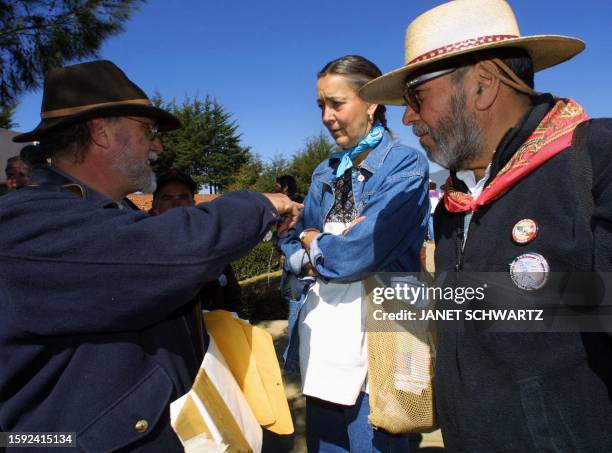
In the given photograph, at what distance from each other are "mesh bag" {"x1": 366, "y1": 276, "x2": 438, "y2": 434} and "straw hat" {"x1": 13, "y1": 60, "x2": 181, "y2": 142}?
137 centimetres

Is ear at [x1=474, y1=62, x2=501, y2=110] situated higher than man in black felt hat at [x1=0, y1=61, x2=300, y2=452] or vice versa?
ear at [x1=474, y1=62, x2=501, y2=110]

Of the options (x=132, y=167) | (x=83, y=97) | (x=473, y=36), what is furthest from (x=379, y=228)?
(x=83, y=97)

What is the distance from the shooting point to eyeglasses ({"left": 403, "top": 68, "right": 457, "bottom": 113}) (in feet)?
5.39

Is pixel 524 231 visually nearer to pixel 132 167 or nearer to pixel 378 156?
pixel 378 156

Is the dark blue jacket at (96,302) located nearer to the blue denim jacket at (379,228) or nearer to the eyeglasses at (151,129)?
the eyeglasses at (151,129)

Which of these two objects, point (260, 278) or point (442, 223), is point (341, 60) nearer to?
point (442, 223)

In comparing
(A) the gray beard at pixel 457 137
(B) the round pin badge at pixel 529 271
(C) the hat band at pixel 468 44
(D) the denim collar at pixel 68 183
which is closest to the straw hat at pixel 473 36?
(C) the hat band at pixel 468 44

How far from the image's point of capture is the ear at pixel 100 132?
5.32 ft

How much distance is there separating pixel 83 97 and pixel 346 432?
1.99 metres

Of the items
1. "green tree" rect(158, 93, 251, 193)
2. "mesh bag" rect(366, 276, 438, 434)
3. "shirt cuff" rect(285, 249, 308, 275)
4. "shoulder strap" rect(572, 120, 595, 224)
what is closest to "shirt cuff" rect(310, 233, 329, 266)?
"shirt cuff" rect(285, 249, 308, 275)

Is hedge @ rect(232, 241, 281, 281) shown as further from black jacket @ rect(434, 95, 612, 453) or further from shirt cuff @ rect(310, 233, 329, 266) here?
black jacket @ rect(434, 95, 612, 453)

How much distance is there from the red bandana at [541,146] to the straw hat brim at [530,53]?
259 mm

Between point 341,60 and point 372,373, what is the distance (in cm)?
156

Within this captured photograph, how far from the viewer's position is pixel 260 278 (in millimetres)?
11758
